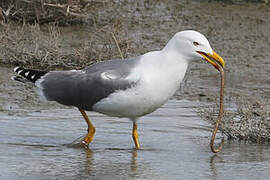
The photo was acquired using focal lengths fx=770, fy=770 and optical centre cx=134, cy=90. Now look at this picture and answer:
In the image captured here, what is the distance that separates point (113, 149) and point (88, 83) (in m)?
0.60

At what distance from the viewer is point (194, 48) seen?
6359 mm

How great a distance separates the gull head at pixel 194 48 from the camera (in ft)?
20.7

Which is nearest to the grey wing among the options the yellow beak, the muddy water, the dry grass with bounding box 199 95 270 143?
the muddy water

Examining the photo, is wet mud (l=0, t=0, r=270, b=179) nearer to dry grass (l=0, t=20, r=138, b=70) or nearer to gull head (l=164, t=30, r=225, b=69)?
dry grass (l=0, t=20, r=138, b=70)

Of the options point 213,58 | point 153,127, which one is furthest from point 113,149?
point 213,58

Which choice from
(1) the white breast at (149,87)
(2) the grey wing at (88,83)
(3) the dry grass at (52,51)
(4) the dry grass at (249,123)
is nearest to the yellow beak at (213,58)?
(1) the white breast at (149,87)

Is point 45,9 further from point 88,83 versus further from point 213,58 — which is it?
point 213,58

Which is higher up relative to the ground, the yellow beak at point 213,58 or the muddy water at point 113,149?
the yellow beak at point 213,58

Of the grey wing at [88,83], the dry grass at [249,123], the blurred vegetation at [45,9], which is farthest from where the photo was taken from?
the blurred vegetation at [45,9]

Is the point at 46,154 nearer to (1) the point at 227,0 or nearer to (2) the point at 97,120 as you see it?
(2) the point at 97,120

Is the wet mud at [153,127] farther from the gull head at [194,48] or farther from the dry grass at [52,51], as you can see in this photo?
the gull head at [194,48]

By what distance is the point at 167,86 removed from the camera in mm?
6344

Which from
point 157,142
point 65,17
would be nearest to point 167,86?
point 157,142

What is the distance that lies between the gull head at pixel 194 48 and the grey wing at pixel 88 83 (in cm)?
39
